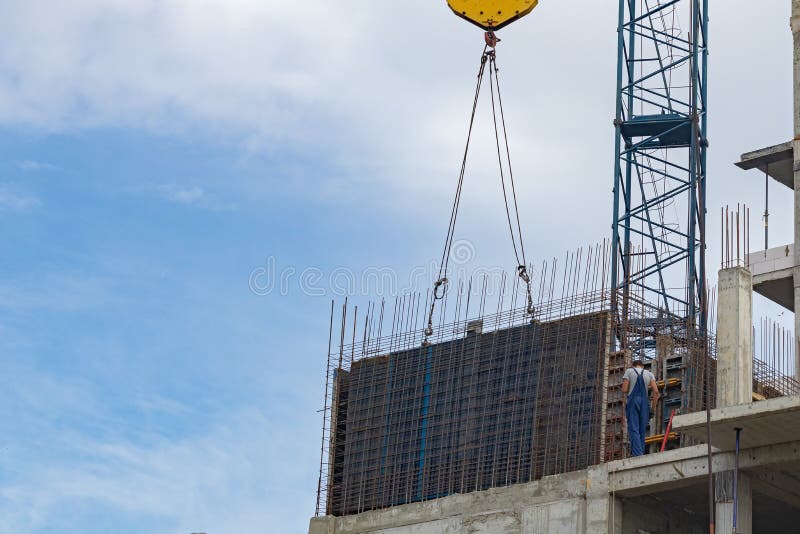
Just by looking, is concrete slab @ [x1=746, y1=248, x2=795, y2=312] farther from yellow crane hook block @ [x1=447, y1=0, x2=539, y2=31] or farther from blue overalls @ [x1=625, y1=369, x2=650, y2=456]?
yellow crane hook block @ [x1=447, y1=0, x2=539, y2=31]

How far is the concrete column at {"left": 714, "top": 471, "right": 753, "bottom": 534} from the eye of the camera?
23.8 meters

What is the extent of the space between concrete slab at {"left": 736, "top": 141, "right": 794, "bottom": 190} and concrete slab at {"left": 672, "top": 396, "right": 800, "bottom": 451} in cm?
894

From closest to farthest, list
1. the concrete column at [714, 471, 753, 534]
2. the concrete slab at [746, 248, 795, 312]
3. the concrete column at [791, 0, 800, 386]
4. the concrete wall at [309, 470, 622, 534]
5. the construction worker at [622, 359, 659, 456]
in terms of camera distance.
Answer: the concrete column at [714, 471, 753, 534] → the construction worker at [622, 359, 659, 456] → the concrete wall at [309, 470, 622, 534] → the concrete column at [791, 0, 800, 386] → the concrete slab at [746, 248, 795, 312]

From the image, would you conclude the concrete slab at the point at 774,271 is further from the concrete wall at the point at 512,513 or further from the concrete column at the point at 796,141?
the concrete wall at the point at 512,513

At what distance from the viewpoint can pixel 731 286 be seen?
24828 millimetres

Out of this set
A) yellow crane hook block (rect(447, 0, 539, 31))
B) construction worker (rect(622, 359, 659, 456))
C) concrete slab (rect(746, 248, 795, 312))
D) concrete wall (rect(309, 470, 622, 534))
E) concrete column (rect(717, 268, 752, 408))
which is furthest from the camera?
concrete slab (rect(746, 248, 795, 312))

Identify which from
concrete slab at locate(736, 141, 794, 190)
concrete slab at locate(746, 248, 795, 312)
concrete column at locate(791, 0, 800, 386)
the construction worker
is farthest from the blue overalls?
concrete slab at locate(736, 141, 794, 190)

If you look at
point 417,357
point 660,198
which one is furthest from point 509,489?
point 660,198

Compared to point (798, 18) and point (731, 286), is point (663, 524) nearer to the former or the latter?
point (731, 286)

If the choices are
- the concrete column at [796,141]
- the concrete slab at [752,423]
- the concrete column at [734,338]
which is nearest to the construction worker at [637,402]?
the concrete column at [734,338]

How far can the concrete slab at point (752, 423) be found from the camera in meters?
21.9

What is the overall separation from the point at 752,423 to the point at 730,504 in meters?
1.94

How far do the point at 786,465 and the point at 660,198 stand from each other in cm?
2165

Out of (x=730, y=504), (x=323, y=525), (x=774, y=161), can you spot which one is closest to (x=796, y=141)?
(x=774, y=161)
